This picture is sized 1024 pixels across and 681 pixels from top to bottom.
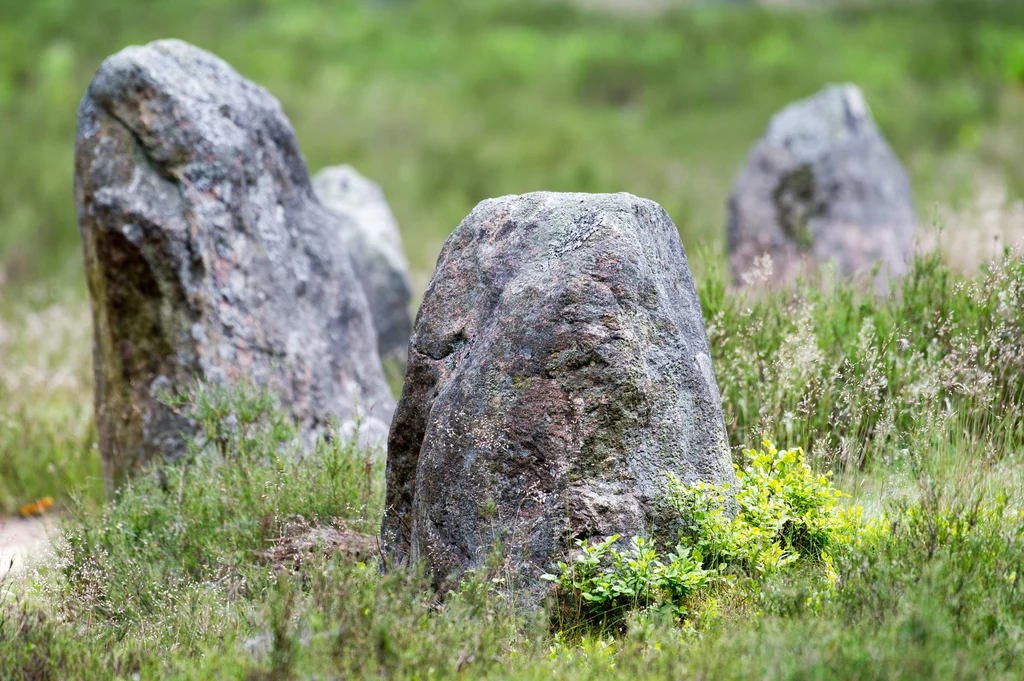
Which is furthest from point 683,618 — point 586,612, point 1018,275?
point 1018,275

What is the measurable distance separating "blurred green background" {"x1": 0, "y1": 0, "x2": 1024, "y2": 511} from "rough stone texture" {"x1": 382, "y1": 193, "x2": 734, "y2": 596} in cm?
207

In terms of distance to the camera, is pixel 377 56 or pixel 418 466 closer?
pixel 418 466

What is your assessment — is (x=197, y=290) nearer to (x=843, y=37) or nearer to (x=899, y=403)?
(x=899, y=403)

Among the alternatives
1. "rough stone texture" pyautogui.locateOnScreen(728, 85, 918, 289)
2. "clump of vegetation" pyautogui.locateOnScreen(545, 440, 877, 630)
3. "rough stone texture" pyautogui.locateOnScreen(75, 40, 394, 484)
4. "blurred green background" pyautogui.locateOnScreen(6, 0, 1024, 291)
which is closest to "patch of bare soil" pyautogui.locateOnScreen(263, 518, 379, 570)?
"clump of vegetation" pyautogui.locateOnScreen(545, 440, 877, 630)

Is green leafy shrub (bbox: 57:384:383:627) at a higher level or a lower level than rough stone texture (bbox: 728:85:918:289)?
lower

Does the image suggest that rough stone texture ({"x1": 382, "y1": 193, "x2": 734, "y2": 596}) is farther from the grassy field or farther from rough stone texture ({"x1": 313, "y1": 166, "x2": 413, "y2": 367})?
rough stone texture ({"x1": 313, "y1": 166, "x2": 413, "y2": 367})

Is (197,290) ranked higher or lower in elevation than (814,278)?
higher

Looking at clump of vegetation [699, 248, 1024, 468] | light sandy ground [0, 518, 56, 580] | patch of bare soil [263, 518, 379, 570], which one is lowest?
light sandy ground [0, 518, 56, 580]

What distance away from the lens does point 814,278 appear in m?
6.11

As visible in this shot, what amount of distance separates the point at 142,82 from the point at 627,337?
337 cm

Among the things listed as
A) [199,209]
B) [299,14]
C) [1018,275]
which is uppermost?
[299,14]

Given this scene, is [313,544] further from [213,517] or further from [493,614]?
[493,614]

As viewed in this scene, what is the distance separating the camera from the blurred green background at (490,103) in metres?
9.09

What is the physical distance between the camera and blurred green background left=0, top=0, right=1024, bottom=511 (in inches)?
358
